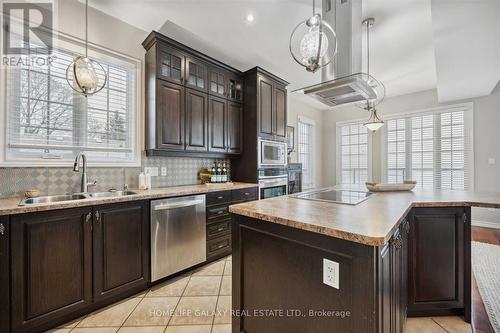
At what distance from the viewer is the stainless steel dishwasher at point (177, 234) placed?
7.27 ft

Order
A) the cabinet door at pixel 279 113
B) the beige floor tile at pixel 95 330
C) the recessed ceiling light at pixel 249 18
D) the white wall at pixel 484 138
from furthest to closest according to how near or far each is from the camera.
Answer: the white wall at pixel 484 138 → the cabinet door at pixel 279 113 → the recessed ceiling light at pixel 249 18 → the beige floor tile at pixel 95 330

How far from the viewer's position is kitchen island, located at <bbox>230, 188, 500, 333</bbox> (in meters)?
0.96

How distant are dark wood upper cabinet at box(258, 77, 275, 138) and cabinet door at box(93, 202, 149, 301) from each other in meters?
2.16

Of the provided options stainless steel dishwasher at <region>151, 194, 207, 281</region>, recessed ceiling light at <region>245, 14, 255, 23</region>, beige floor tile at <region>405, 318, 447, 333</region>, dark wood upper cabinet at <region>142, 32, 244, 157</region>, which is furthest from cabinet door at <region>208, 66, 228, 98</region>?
beige floor tile at <region>405, 318, 447, 333</region>

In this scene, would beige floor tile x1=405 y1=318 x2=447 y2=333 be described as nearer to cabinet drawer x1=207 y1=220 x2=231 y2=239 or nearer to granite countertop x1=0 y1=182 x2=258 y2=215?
cabinet drawer x1=207 y1=220 x2=231 y2=239

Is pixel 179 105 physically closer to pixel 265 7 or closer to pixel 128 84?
pixel 128 84

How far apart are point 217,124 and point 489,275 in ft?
12.3

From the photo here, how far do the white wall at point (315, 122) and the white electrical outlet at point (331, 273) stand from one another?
4267 millimetres

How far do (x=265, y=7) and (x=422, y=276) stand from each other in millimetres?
2872

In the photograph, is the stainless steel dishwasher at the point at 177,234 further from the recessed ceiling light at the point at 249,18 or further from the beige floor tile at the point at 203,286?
the recessed ceiling light at the point at 249,18

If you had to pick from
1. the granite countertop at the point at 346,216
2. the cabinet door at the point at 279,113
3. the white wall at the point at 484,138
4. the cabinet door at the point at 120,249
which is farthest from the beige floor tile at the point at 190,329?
the white wall at the point at 484,138

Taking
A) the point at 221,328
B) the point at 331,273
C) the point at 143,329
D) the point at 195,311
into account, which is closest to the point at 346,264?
the point at 331,273

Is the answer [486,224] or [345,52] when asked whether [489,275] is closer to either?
[486,224]

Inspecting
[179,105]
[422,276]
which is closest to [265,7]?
[179,105]
